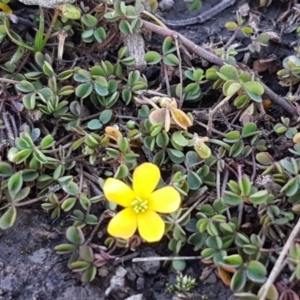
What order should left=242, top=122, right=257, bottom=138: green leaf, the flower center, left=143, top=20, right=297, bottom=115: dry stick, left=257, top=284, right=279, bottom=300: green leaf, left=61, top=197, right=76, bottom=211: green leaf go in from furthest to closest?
1. left=143, top=20, right=297, bottom=115: dry stick
2. left=242, top=122, right=257, bottom=138: green leaf
3. left=61, top=197, right=76, bottom=211: green leaf
4. the flower center
5. left=257, top=284, right=279, bottom=300: green leaf

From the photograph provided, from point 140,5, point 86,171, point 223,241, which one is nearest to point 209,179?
point 223,241

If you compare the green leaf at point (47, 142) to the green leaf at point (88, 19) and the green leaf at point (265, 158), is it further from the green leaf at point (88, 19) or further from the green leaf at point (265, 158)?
the green leaf at point (265, 158)

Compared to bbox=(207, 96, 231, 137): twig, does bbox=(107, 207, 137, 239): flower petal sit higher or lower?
lower

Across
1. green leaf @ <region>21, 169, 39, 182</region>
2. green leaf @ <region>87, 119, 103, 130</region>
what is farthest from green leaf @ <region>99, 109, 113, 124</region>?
green leaf @ <region>21, 169, 39, 182</region>

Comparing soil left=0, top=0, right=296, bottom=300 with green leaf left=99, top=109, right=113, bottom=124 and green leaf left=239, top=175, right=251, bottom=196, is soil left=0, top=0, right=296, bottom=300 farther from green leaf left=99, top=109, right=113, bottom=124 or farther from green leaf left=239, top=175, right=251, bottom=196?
green leaf left=99, top=109, right=113, bottom=124

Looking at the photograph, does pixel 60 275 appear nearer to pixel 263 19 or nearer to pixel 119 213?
pixel 119 213

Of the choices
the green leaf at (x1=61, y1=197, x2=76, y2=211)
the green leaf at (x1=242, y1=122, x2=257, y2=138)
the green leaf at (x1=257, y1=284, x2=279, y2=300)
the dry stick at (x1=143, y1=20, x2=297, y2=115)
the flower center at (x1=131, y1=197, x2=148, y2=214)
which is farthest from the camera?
the dry stick at (x1=143, y1=20, x2=297, y2=115)
